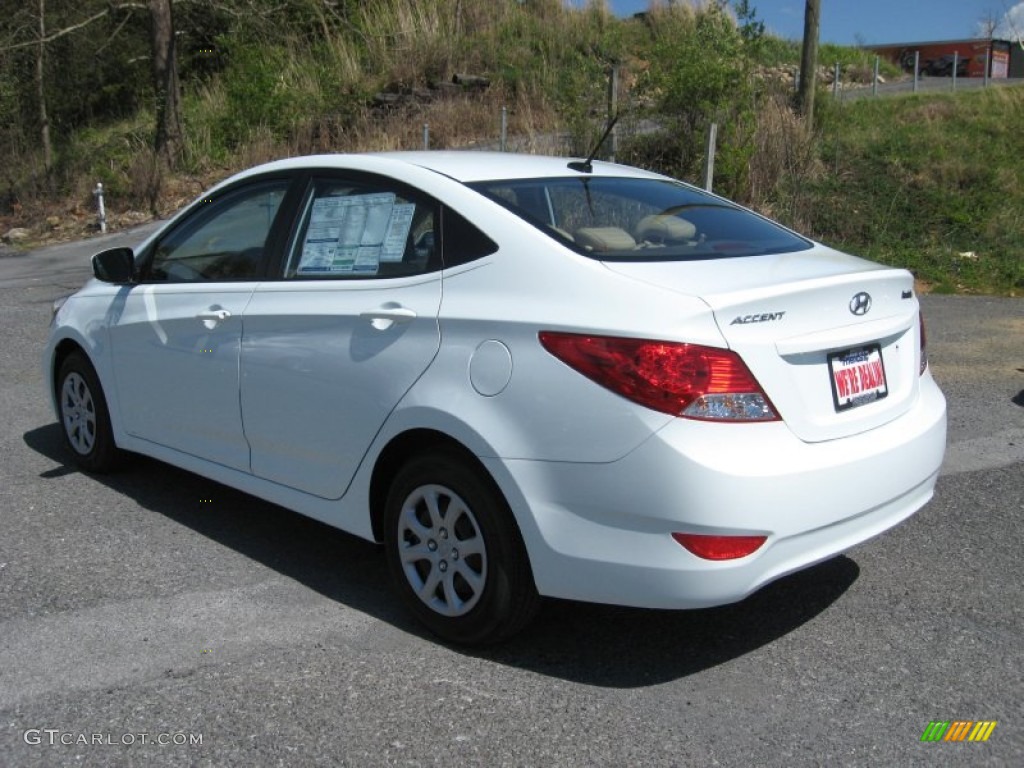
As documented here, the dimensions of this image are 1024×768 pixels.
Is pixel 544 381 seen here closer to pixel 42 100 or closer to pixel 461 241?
pixel 461 241

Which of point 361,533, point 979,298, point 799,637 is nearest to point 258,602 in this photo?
point 361,533

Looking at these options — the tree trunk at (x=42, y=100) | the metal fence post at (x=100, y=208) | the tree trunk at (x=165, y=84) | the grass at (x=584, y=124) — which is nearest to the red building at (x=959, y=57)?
the grass at (x=584, y=124)

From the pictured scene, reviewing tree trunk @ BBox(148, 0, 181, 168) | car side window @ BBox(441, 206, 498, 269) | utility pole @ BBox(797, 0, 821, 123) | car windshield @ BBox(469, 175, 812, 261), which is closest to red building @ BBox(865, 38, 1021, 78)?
utility pole @ BBox(797, 0, 821, 123)

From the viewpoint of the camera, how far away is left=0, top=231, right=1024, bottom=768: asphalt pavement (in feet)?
10.3

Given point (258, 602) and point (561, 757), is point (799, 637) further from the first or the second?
point (258, 602)

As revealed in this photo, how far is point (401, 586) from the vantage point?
3910 millimetres

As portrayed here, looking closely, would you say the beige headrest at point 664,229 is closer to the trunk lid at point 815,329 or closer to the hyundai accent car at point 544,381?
the hyundai accent car at point 544,381

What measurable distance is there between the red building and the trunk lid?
41206mm

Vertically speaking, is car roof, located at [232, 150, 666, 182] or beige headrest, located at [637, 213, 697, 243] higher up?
car roof, located at [232, 150, 666, 182]

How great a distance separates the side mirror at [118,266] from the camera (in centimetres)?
529

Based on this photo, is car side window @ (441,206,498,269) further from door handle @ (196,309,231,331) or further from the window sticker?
door handle @ (196,309,231,331)

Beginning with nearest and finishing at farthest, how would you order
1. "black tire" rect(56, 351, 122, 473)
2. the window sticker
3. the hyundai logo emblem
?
the hyundai logo emblem, the window sticker, "black tire" rect(56, 351, 122, 473)

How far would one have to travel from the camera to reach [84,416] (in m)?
5.71

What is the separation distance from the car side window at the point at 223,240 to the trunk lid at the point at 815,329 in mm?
1808
